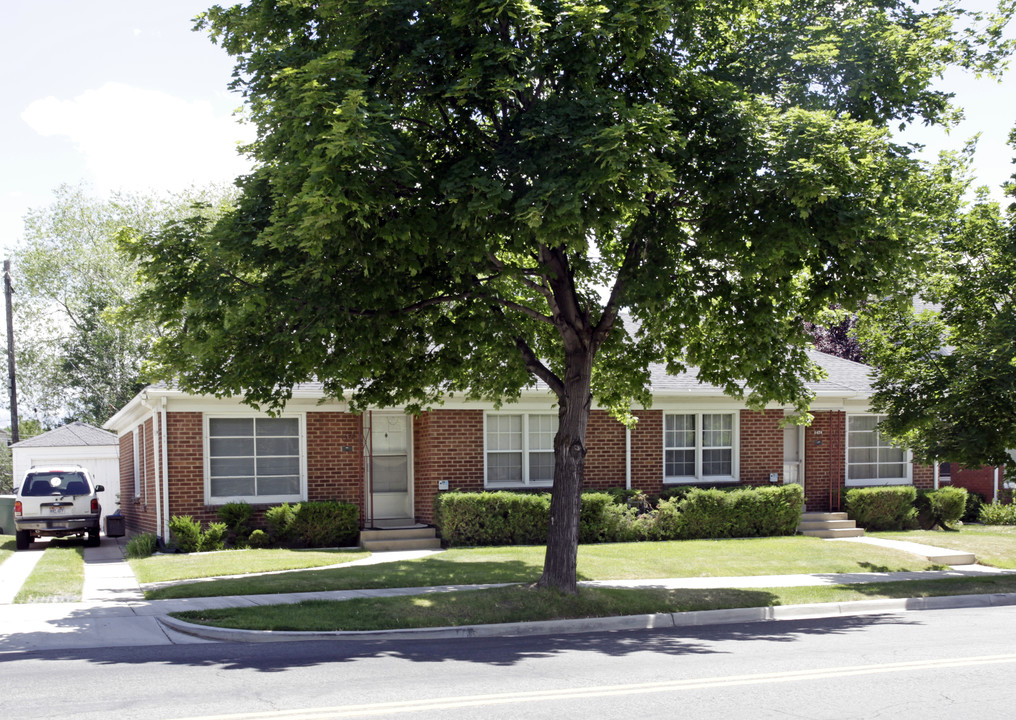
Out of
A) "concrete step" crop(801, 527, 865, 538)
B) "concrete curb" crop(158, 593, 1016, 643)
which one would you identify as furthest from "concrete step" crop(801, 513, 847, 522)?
"concrete curb" crop(158, 593, 1016, 643)

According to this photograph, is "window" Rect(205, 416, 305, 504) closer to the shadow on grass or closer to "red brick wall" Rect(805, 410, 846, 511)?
the shadow on grass

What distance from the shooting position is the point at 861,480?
78.4 ft

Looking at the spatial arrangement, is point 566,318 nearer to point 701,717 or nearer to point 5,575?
point 701,717

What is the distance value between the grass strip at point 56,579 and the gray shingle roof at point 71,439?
506 inches

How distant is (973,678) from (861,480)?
16.6m

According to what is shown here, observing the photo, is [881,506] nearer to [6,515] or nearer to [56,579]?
[56,579]

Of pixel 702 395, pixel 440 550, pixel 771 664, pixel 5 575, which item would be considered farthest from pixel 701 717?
pixel 702 395

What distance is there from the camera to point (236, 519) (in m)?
18.6

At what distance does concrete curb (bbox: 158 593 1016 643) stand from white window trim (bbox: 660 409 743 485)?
8.23 m

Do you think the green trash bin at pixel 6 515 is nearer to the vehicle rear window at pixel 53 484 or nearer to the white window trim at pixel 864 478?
the vehicle rear window at pixel 53 484

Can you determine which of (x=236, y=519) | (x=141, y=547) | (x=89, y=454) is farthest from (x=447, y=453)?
(x=89, y=454)

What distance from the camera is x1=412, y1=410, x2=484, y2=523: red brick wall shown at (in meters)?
20.1

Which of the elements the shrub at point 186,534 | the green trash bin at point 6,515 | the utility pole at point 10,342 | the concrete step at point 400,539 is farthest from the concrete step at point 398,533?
the utility pole at point 10,342

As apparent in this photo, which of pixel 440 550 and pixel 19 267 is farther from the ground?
pixel 19 267
